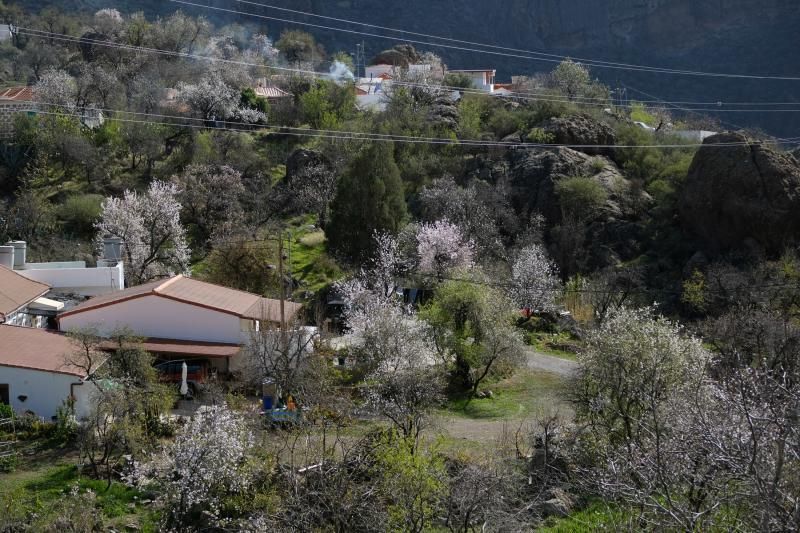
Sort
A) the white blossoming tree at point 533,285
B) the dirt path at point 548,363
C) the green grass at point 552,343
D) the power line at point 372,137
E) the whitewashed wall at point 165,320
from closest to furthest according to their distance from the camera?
the whitewashed wall at point 165,320 < the dirt path at point 548,363 < the green grass at point 552,343 < the white blossoming tree at point 533,285 < the power line at point 372,137

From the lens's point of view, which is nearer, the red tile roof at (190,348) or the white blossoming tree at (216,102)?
the red tile roof at (190,348)

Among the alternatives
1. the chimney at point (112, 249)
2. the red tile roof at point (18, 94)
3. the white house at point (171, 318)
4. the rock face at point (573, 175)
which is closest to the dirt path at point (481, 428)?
the white house at point (171, 318)

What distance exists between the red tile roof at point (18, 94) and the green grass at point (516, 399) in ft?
131

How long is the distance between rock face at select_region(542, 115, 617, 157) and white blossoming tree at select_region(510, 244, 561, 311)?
572 inches

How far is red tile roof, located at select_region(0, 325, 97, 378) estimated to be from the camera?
21.0 metres

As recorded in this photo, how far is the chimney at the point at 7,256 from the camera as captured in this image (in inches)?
1239

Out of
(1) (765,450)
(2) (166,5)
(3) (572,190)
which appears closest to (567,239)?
(3) (572,190)

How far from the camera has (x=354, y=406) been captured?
21281 millimetres

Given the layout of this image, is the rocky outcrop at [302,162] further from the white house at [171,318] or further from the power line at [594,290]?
the white house at [171,318]

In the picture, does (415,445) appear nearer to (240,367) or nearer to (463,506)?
(463,506)

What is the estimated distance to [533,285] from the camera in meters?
34.1

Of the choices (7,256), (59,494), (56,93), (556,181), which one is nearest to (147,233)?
(7,256)

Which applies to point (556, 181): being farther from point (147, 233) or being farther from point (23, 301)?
point (23, 301)

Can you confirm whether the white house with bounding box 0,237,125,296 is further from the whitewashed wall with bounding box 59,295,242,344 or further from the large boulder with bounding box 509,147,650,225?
the large boulder with bounding box 509,147,650,225
